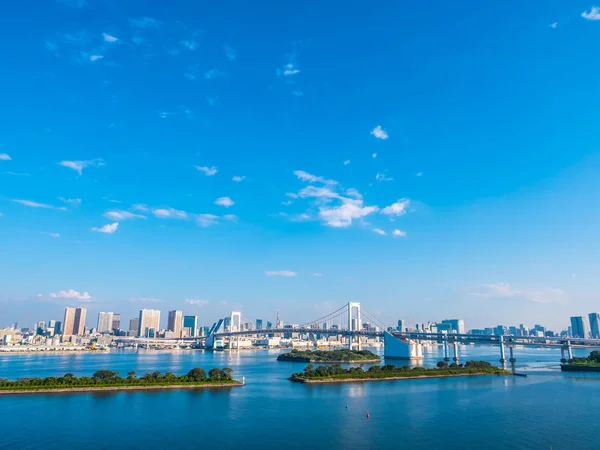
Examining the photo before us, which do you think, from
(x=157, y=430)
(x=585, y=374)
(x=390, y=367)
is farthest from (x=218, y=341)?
(x=157, y=430)

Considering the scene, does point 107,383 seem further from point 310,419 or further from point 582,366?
point 582,366

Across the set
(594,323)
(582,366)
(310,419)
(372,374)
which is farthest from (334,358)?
(594,323)

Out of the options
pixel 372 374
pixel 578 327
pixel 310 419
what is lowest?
pixel 310 419

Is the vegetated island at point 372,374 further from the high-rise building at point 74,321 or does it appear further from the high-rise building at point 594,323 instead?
the high-rise building at point 74,321

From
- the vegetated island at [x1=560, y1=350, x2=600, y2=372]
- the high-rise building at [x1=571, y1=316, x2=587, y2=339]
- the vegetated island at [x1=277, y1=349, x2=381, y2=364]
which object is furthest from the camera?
the high-rise building at [x1=571, y1=316, x2=587, y2=339]

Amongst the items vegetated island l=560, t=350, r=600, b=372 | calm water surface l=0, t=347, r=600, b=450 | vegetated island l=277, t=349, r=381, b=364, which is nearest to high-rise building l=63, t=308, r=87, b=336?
vegetated island l=277, t=349, r=381, b=364

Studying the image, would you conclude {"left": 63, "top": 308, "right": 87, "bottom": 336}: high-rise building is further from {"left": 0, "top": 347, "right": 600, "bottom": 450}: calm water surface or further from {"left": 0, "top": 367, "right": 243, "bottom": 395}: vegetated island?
{"left": 0, "top": 347, "right": 600, "bottom": 450}: calm water surface
